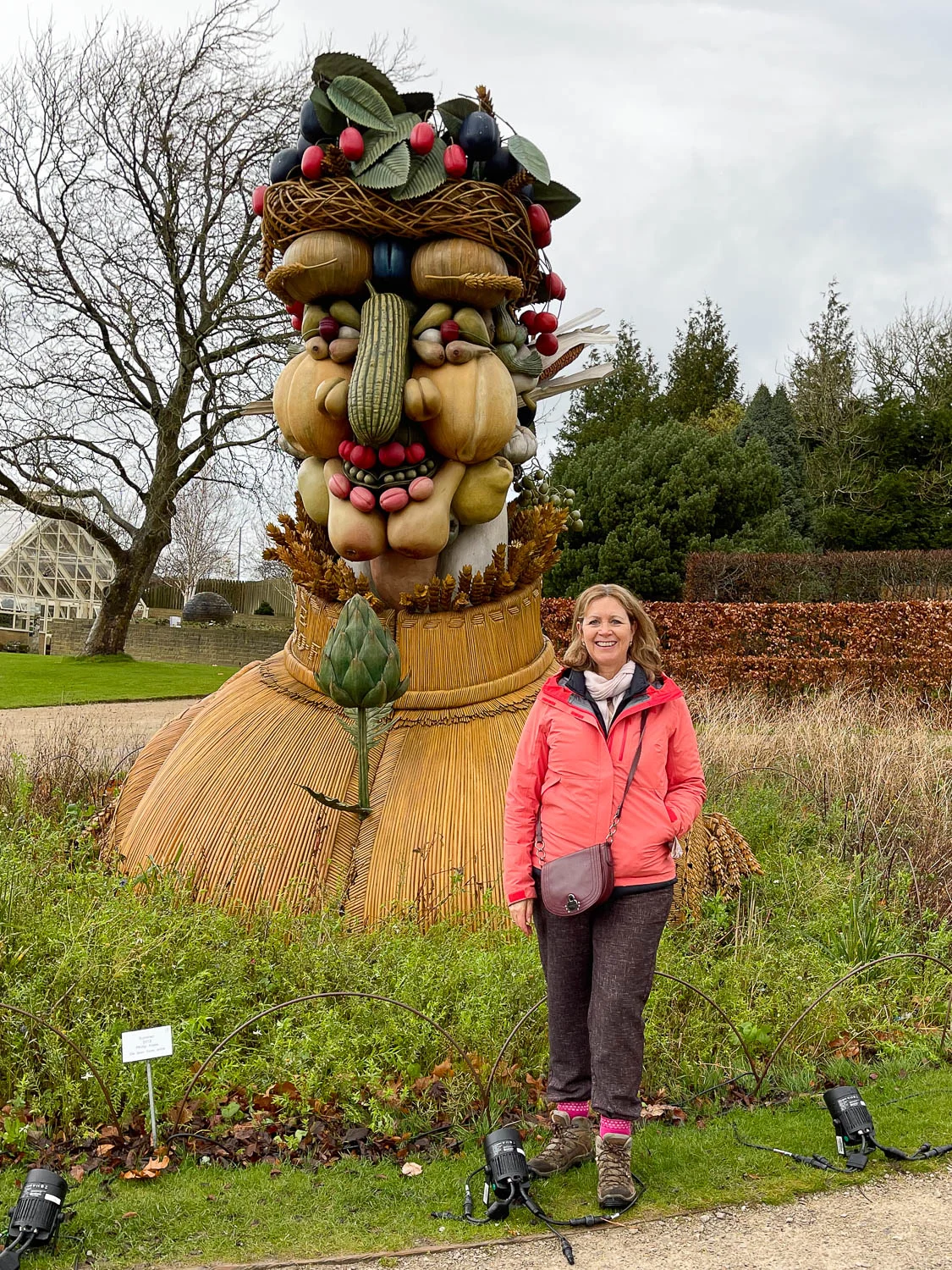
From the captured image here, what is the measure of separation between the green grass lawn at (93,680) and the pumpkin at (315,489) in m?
8.17

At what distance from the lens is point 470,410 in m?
3.55

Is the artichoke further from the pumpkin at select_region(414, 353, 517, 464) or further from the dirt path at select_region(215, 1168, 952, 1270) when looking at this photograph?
the dirt path at select_region(215, 1168, 952, 1270)

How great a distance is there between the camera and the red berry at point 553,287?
4148 mm

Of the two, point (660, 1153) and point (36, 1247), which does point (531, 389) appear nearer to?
point (660, 1153)

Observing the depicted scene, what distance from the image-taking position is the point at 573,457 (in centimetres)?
1638

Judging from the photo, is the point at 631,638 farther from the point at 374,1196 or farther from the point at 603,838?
the point at 374,1196

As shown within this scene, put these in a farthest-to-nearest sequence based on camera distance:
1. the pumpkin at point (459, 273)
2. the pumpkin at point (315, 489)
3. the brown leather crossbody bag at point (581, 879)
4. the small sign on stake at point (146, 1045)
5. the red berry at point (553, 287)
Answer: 1. the red berry at point (553, 287)
2. the pumpkin at point (315, 489)
3. the pumpkin at point (459, 273)
4. the small sign on stake at point (146, 1045)
5. the brown leather crossbody bag at point (581, 879)

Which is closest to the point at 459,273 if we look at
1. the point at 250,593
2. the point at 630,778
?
the point at 630,778

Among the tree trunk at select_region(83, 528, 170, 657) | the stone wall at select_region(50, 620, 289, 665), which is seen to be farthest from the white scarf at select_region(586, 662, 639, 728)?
the stone wall at select_region(50, 620, 289, 665)

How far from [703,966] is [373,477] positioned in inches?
80.2

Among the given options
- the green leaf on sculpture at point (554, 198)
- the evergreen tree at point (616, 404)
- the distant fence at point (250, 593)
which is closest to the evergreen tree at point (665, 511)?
the evergreen tree at point (616, 404)

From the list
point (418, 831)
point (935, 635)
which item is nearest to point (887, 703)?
point (935, 635)

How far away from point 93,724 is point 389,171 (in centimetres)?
744

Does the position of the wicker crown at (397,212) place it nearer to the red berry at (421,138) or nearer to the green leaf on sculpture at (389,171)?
the green leaf on sculpture at (389,171)
